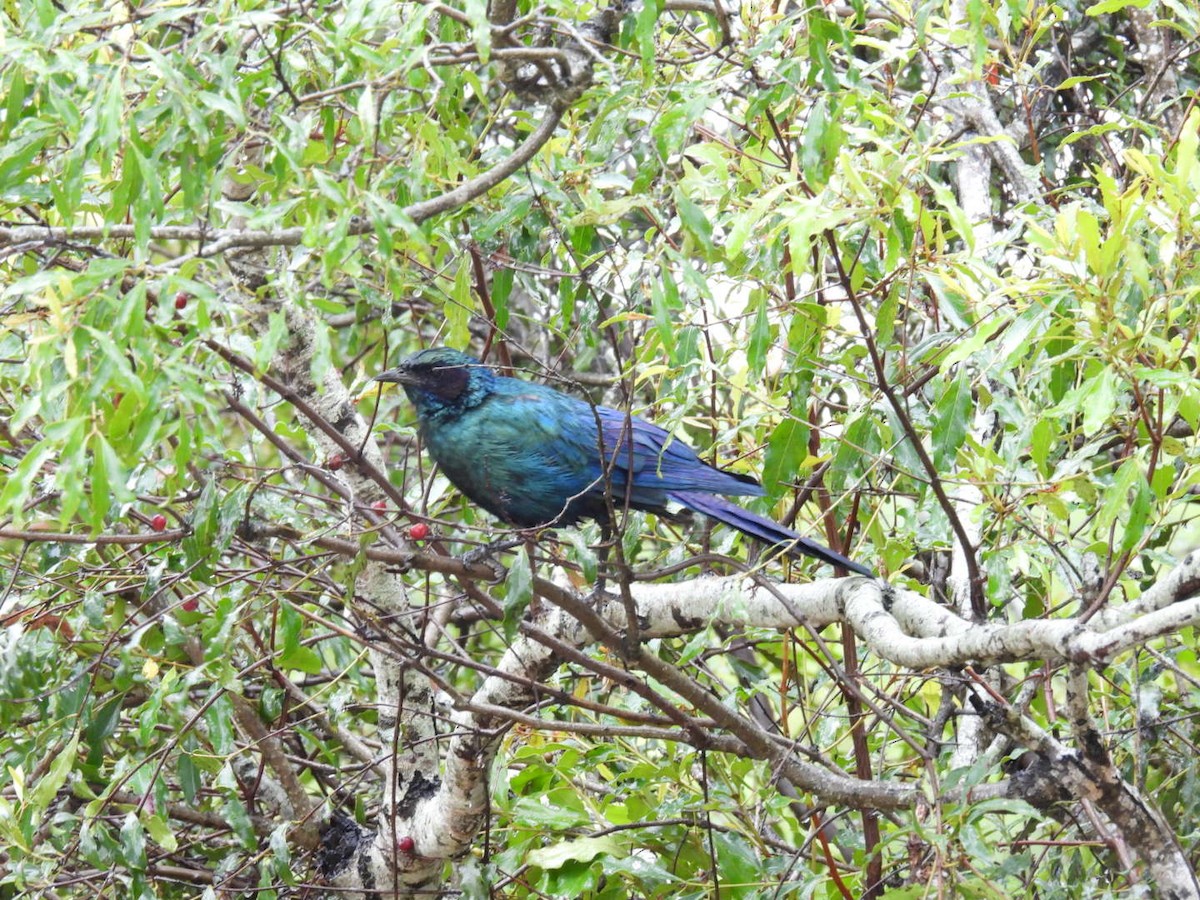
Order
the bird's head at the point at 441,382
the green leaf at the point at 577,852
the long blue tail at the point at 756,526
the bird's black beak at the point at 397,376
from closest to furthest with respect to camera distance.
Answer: the green leaf at the point at 577,852
the long blue tail at the point at 756,526
the bird's black beak at the point at 397,376
the bird's head at the point at 441,382

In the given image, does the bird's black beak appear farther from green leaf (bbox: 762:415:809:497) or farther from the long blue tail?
green leaf (bbox: 762:415:809:497)

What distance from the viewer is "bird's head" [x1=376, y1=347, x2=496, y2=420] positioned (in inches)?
206

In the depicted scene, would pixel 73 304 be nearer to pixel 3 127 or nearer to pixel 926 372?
pixel 3 127

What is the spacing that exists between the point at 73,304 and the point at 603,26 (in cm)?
199

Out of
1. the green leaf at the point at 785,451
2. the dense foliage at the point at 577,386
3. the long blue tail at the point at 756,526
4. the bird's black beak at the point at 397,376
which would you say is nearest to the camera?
the dense foliage at the point at 577,386

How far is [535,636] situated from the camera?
3.72 metres

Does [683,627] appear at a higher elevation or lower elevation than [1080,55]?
lower

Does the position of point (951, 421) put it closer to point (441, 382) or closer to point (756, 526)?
point (756, 526)

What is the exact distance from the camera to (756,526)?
4.71 m

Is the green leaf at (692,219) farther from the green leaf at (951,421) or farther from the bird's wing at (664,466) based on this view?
the bird's wing at (664,466)

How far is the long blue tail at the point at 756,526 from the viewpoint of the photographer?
423cm

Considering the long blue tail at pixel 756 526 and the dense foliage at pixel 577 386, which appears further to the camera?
the long blue tail at pixel 756 526

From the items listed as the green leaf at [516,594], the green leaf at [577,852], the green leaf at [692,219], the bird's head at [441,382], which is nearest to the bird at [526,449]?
the bird's head at [441,382]

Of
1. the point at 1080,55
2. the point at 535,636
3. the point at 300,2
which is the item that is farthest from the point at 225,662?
the point at 1080,55
